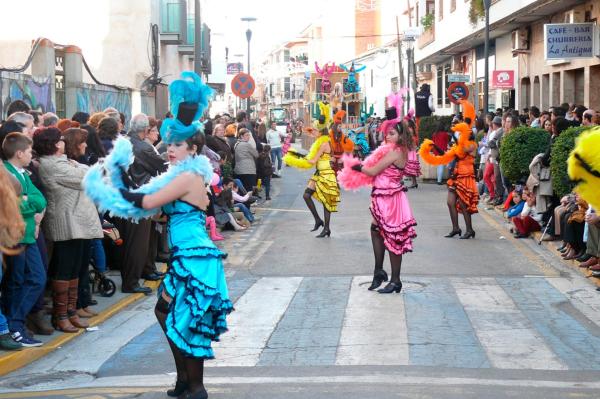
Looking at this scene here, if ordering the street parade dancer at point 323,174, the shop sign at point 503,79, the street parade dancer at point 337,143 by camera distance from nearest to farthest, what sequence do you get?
1. the street parade dancer at point 323,174
2. the street parade dancer at point 337,143
3. the shop sign at point 503,79

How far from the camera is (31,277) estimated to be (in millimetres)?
8305

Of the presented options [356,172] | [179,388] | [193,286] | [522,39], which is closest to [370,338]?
[179,388]

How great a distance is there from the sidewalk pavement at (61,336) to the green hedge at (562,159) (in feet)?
18.7

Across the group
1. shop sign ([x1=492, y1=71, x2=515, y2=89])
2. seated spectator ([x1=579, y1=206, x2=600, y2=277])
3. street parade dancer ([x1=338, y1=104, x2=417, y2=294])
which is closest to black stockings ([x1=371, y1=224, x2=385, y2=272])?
street parade dancer ([x1=338, y1=104, x2=417, y2=294])

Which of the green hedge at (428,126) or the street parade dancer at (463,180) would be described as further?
the green hedge at (428,126)

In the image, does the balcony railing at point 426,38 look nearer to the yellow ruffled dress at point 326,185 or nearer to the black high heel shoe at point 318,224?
the black high heel shoe at point 318,224

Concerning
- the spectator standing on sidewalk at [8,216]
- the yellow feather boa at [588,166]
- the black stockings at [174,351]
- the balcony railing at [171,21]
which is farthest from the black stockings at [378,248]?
the balcony railing at [171,21]

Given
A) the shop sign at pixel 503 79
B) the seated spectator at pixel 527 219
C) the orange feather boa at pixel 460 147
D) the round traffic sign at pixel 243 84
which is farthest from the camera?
the shop sign at pixel 503 79

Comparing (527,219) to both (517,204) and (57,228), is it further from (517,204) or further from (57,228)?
(57,228)

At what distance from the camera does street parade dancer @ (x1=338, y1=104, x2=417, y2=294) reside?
10648 mm

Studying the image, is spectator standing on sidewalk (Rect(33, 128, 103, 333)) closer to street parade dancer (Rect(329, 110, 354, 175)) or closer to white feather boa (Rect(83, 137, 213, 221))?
white feather boa (Rect(83, 137, 213, 221))

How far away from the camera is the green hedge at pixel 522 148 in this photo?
16.0 metres

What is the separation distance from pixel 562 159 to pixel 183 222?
26.0 ft

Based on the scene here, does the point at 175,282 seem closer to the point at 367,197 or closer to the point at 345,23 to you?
the point at 367,197
